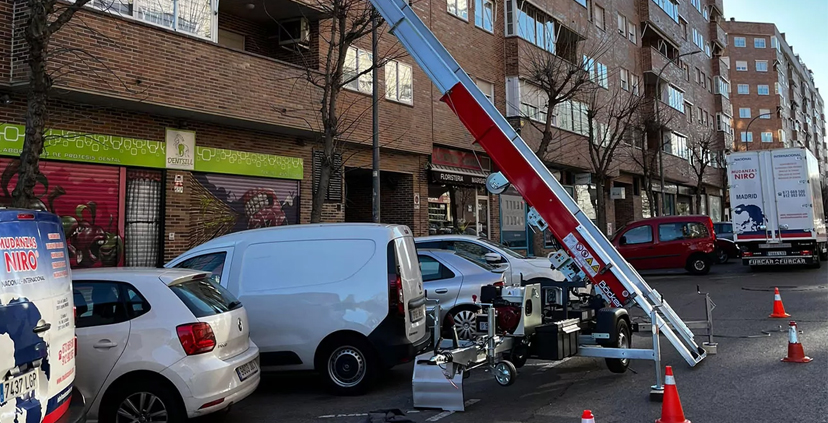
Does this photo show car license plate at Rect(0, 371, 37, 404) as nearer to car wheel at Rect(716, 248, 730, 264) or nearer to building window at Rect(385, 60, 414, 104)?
building window at Rect(385, 60, 414, 104)

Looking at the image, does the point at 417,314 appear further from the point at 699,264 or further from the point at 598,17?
the point at 598,17

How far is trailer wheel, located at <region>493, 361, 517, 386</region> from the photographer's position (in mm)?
6109

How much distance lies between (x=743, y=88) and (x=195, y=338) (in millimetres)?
86025

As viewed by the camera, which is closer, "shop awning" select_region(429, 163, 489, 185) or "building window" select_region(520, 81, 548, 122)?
"shop awning" select_region(429, 163, 489, 185)

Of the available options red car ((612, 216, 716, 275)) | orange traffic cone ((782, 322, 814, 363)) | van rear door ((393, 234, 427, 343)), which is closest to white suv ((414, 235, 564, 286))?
van rear door ((393, 234, 427, 343))

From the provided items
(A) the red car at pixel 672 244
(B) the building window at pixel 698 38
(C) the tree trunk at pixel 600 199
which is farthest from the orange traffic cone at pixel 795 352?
(B) the building window at pixel 698 38

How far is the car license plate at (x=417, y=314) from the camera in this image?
7219 millimetres

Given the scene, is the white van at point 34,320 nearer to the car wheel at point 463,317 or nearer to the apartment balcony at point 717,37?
the car wheel at point 463,317

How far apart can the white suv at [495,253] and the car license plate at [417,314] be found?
316cm

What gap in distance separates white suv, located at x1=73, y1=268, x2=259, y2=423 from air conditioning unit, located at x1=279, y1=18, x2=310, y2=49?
11397 mm

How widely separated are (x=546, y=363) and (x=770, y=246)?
577 inches

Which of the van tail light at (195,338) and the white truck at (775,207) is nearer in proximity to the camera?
the van tail light at (195,338)

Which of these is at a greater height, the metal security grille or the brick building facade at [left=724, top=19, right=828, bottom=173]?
the brick building facade at [left=724, top=19, right=828, bottom=173]

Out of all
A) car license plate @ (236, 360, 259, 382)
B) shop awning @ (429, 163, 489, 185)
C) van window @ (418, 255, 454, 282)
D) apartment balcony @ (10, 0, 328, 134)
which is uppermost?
apartment balcony @ (10, 0, 328, 134)
